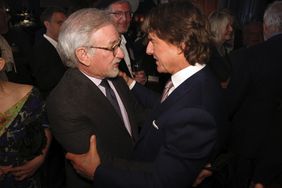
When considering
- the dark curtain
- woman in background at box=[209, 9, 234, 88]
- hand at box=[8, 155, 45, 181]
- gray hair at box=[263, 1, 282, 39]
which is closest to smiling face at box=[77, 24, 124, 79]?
hand at box=[8, 155, 45, 181]

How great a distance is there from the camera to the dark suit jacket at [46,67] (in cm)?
342

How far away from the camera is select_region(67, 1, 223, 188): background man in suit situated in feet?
4.32

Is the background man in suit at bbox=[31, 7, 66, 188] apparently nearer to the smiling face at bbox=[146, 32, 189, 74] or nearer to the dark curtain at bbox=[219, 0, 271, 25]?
the smiling face at bbox=[146, 32, 189, 74]

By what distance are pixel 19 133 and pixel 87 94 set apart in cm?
55

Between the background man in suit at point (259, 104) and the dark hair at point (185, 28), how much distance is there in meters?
1.14

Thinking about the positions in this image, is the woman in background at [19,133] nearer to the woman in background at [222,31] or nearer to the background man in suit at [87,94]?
the background man in suit at [87,94]

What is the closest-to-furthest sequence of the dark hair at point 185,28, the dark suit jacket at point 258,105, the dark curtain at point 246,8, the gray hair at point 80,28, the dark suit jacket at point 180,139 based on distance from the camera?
the dark suit jacket at point 180,139 → the dark hair at point 185,28 → the gray hair at point 80,28 → the dark suit jacket at point 258,105 → the dark curtain at point 246,8

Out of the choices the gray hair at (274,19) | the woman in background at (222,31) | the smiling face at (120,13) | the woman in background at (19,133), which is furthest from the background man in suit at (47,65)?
the gray hair at (274,19)

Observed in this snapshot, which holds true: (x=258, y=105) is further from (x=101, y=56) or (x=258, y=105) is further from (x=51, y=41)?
(x=51, y=41)

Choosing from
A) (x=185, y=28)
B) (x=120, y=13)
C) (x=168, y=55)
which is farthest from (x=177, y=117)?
(x=120, y=13)

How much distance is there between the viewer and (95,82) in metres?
1.85

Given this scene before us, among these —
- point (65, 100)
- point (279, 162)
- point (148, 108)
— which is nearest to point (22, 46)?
point (148, 108)

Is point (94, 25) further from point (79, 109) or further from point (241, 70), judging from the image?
point (241, 70)

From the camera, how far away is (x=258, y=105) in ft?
8.52
